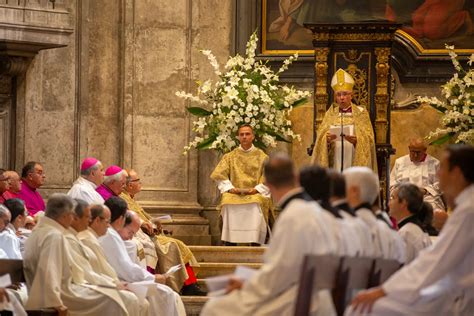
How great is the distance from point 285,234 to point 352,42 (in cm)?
829

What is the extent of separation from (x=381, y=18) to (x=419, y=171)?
94.0 inches

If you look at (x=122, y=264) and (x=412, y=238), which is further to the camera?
(x=122, y=264)

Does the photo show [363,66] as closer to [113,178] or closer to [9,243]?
[113,178]

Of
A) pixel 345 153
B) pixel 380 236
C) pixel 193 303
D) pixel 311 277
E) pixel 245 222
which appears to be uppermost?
pixel 345 153

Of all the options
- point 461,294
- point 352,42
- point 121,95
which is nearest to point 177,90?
point 121,95

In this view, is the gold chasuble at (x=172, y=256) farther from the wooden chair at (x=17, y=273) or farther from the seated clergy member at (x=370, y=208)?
the seated clergy member at (x=370, y=208)

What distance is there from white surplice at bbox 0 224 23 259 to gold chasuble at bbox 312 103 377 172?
422 centimetres

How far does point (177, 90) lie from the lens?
16734 mm

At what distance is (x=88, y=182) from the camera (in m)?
13.6

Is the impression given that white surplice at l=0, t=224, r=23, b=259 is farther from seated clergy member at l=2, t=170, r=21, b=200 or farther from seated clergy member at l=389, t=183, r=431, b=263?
seated clergy member at l=389, t=183, r=431, b=263

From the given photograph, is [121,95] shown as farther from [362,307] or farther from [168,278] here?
[362,307]

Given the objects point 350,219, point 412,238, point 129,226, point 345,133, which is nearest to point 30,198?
point 129,226

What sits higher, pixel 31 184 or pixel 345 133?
pixel 345 133

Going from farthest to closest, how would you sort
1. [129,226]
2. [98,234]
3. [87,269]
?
[129,226] → [98,234] → [87,269]
